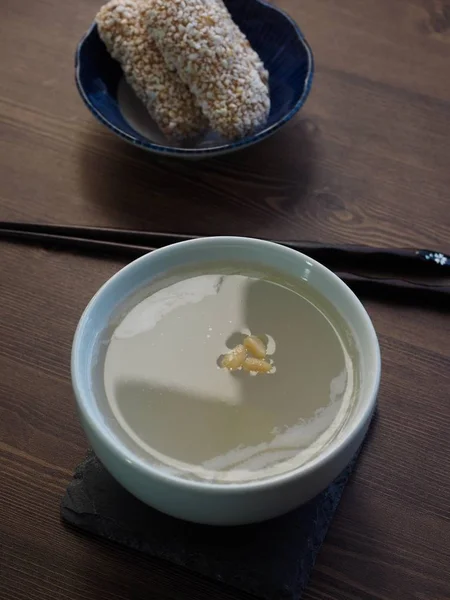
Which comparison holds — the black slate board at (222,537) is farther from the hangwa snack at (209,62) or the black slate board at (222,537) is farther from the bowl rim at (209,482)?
the hangwa snack at (209,62)

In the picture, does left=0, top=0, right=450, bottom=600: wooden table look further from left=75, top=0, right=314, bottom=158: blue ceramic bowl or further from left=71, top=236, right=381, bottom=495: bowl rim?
left=71, top=236, right=381, bottom=495: bowl rim

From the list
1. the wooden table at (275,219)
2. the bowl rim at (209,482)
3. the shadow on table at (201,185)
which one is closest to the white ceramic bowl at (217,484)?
the bowl rim at (209,482)

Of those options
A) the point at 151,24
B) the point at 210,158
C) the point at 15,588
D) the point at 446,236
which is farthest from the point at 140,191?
the point at 15,588

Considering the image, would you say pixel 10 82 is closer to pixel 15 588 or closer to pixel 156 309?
pixel 156 309

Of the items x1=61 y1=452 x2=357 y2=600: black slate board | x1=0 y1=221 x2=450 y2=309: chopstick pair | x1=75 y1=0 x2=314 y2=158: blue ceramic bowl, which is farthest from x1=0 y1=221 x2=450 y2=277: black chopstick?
x1=61 y1=452 x2=357 y2=600: black slate board

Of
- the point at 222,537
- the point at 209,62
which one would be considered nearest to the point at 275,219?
the point at 209,62
